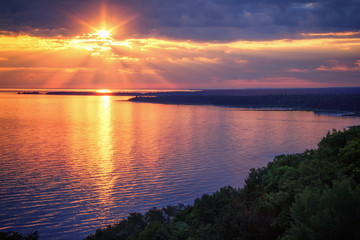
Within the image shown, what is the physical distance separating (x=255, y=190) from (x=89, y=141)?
1705 inches

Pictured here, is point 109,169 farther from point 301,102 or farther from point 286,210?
point 301,102

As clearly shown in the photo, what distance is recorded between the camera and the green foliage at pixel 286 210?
398 inches

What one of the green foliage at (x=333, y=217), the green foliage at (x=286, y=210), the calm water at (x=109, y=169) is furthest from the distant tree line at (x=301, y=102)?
the green foliage at (x=333, y=217)

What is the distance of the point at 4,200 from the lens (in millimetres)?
27531

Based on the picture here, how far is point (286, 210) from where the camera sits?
46.4 feet

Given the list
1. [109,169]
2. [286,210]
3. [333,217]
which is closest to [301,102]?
[109,169]

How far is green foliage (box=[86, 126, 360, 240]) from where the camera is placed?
398 inches

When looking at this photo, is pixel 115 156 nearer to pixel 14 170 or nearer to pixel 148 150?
pixel 148 150

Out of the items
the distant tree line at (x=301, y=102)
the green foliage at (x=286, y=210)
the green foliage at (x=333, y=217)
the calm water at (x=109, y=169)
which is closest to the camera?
the green foliage at (x=333, y=217)

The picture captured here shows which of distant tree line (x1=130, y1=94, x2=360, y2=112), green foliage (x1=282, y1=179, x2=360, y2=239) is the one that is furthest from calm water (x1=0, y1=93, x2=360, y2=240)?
distant tree line (x1=130, y1=94, x2=360, y2=112)

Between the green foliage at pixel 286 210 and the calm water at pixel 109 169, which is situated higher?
the green foliage at pixel 286 210

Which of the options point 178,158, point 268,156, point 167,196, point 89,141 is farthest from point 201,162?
point 89,141

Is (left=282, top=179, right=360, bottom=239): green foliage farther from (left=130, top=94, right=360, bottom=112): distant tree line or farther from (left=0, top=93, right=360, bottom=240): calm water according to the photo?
(left=130, top=94, right=360, bottom=112): distant tree line

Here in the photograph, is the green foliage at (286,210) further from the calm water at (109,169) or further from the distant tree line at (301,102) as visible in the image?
the distant tree line at (301,102)
